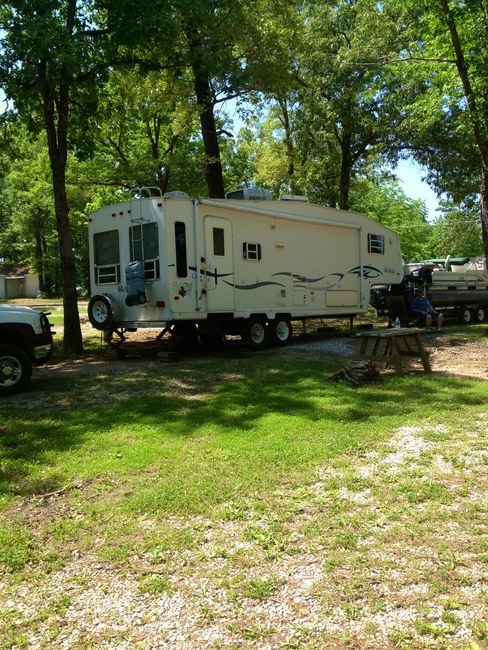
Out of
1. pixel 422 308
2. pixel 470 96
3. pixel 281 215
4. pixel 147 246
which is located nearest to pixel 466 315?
pixel 422 308

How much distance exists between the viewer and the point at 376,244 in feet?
52.8

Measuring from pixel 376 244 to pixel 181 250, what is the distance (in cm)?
735

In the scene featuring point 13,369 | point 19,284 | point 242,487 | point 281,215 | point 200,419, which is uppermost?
point 19,284

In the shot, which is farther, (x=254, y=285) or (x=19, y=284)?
(x=19, y=284)

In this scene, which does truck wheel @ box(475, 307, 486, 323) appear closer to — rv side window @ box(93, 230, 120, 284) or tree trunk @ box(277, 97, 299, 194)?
tree trunk @ box(277, 97, 299, 194)

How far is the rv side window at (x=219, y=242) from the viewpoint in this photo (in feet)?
37.6

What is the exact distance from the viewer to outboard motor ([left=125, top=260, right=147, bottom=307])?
34.8 feet

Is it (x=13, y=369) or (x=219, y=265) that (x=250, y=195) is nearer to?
(x=219, y=265)

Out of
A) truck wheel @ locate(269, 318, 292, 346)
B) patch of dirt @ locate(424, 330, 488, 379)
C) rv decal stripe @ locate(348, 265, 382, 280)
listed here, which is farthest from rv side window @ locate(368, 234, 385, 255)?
truck wheel @ locate(269, 318, 292, 346)

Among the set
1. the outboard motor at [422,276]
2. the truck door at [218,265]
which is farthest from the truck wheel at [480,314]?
the truck door at [218,265]

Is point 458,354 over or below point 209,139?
below

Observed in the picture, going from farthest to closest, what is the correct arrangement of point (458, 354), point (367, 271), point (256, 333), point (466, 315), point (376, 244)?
point (466, 315), point (376, 244), point (367, 271), point (256, 333), point (458, 354)

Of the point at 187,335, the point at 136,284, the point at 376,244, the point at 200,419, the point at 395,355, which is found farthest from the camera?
the point at 376,244

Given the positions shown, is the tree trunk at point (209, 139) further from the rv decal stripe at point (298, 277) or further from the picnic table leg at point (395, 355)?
the picnic table leg at point (395, 355)
